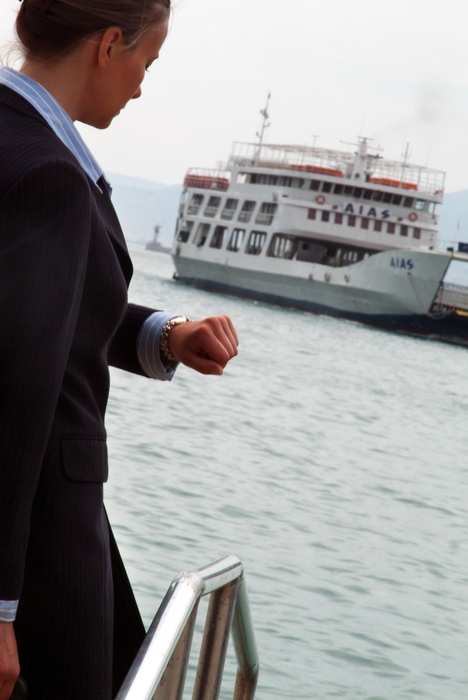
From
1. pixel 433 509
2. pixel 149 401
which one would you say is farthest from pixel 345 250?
pixel 433 509

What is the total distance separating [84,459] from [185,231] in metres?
39.5

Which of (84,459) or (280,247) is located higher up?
(280,247)

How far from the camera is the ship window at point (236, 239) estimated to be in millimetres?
37469

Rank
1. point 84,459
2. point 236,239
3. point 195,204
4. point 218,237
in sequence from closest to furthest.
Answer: point 84,459 → point 236,239 → point 218,237 → point 195,204

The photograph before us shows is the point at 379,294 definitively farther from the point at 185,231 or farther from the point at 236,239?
the point at 185,231

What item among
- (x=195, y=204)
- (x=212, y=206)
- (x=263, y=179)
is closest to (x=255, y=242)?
(x=263, y=179)

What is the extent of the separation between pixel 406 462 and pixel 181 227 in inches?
1188

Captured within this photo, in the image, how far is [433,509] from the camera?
9.11 m

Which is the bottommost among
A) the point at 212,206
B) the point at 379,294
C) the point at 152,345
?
the point at 152,345

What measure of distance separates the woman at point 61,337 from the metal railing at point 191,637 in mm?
84

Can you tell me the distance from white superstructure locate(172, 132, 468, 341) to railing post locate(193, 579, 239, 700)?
30.7 m

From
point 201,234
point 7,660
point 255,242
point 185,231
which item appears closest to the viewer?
point 7,660

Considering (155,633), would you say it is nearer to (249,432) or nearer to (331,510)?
(331,510)

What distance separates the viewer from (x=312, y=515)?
7969 millimetres
